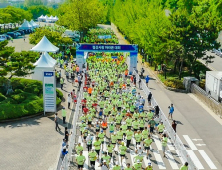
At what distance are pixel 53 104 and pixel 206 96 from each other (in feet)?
44.1

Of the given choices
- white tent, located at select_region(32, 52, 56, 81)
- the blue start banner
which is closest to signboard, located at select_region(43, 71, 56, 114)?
white tent, located at select_region(32, 52, 56, 81)

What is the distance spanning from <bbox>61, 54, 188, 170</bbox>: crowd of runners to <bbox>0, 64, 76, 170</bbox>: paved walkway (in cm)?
177

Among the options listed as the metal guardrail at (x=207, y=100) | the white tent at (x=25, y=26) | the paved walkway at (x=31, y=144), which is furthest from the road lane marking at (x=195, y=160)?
the white tent at (x=25, y=26)

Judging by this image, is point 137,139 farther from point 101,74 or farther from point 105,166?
point 101,74

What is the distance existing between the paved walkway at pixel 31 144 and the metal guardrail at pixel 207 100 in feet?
39.3

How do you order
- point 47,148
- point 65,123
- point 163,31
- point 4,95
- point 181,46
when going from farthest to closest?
point 163,31
point 181,46
point 4,95
point 65,123
point 47,148

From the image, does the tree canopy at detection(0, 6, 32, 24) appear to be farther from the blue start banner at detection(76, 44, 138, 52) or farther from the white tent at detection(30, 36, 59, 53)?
the blue start banner at detection(76, 44, 138, 52)

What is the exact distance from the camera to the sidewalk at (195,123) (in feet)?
63.1

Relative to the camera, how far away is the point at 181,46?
33.1 metres

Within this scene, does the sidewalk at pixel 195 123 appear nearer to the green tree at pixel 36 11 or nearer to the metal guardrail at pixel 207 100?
the metal guardrail at pixel 207 100

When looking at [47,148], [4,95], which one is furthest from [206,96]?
[4,95]

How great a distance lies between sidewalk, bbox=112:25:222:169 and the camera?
19.2 meters

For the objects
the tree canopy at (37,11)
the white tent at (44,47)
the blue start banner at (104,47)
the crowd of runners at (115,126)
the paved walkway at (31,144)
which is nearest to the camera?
the crowd of runners at (115,126)

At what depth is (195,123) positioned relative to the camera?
23422 millimetres
